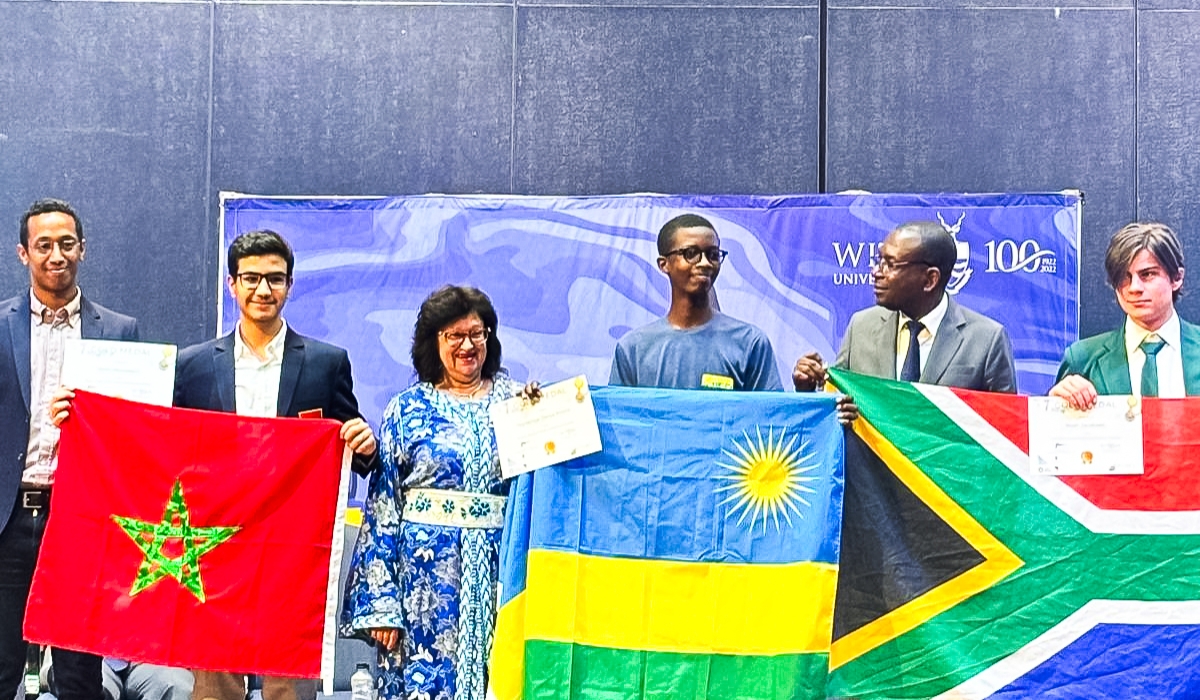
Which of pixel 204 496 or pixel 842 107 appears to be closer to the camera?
pixel 204 496

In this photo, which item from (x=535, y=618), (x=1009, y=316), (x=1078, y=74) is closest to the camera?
(x=535, y=618)

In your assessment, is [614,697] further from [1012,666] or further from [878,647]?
[1012,666]

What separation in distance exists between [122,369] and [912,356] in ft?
7.87

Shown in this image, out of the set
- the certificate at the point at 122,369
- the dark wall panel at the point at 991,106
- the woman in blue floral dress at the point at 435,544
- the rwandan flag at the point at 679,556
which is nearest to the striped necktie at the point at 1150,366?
the rwandan flag at the point at 679,556

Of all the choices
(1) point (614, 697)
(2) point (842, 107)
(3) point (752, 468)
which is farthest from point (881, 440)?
(2) point (842, 107)

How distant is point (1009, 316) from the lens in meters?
5.87

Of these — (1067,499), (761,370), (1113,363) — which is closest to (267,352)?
(761,370)

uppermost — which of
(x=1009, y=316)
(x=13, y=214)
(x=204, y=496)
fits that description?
(x=13, y=214)

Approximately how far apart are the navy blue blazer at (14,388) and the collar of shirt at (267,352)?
425 mm

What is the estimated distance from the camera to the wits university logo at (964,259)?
19.2 feet

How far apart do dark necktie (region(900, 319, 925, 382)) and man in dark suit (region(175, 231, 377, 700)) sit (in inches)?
67.1

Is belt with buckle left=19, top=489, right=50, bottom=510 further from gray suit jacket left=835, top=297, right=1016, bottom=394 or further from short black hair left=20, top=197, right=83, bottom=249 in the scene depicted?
gray suit jacket left=835, top=297, right=1016, bottom=394

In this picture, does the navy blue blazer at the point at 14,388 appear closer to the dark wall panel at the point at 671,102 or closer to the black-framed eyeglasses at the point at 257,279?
the black-framed eyeglasses at the point at 257,279

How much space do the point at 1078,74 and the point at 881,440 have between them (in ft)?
9.48
